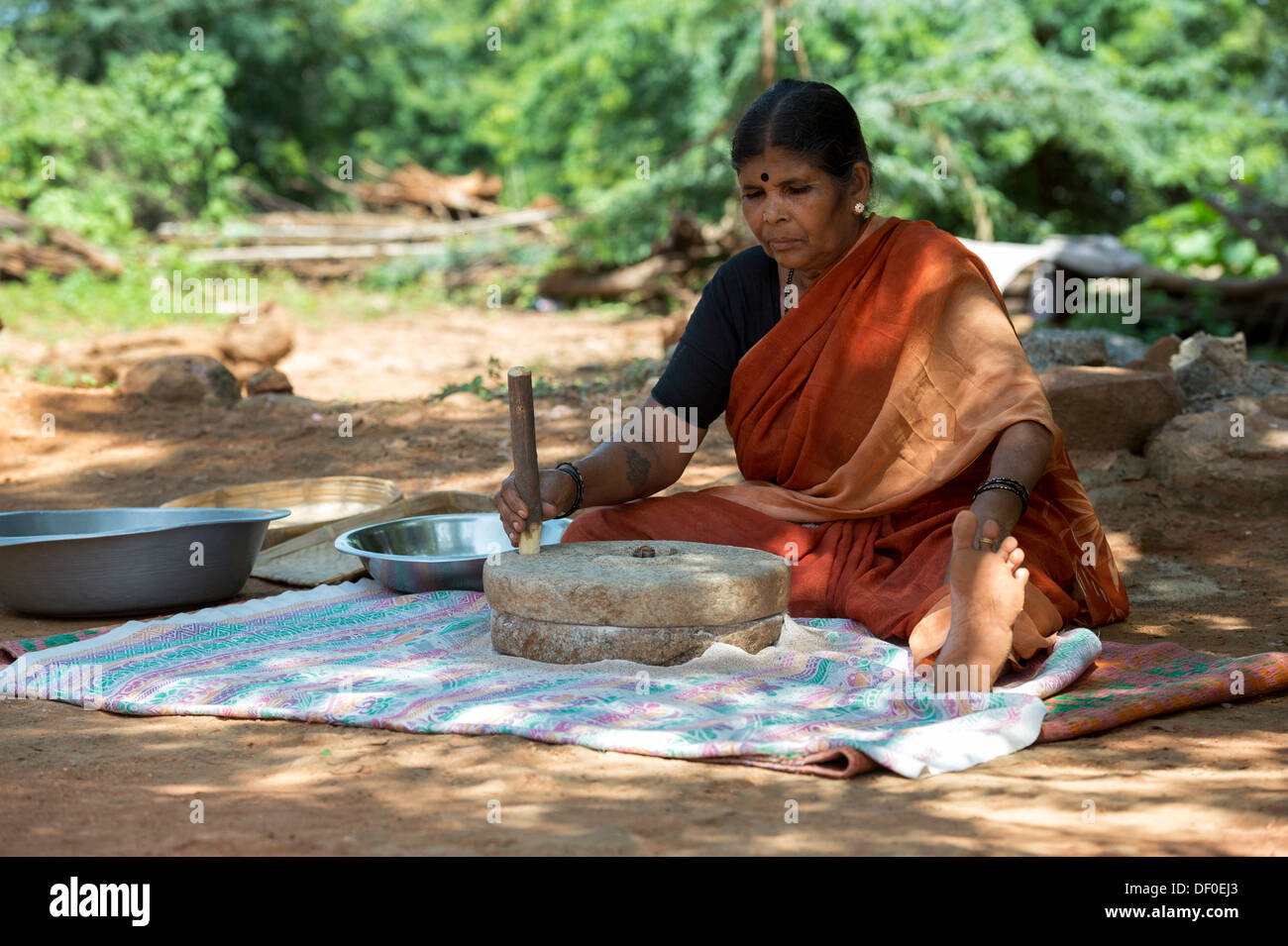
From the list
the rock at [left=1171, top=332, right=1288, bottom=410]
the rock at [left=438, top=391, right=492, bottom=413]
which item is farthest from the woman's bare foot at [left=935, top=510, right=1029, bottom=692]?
the rock at [left=438, top=391, right=492, bottom=413]

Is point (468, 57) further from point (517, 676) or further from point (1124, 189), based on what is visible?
point (517, 676)

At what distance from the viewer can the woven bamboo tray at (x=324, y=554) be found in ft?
13.5

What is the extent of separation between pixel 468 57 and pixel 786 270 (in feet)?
64.0

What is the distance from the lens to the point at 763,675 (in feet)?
9.50

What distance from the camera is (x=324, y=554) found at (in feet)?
14.0

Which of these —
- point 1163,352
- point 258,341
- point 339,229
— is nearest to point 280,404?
point 258,341

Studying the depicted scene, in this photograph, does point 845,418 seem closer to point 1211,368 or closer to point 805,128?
point 805,128

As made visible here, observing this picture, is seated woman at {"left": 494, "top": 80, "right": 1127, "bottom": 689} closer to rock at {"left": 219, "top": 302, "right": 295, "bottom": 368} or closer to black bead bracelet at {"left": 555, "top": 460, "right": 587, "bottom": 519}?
black bead bracelet at {"left": 555, "top": 460, "right": 587, "bottom": 519}

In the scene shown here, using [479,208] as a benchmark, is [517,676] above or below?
below

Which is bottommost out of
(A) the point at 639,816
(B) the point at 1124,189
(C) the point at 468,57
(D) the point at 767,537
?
(A) the point at 639,816

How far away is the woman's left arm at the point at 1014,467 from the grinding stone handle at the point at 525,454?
103 cm

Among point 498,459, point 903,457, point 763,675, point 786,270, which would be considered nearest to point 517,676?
point 763,675

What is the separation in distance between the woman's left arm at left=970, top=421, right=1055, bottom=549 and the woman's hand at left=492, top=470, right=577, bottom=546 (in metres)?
1.03

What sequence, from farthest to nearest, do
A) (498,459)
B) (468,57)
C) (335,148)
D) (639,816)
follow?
(468,57) → (335,148) → (498,459) → (639,816)
